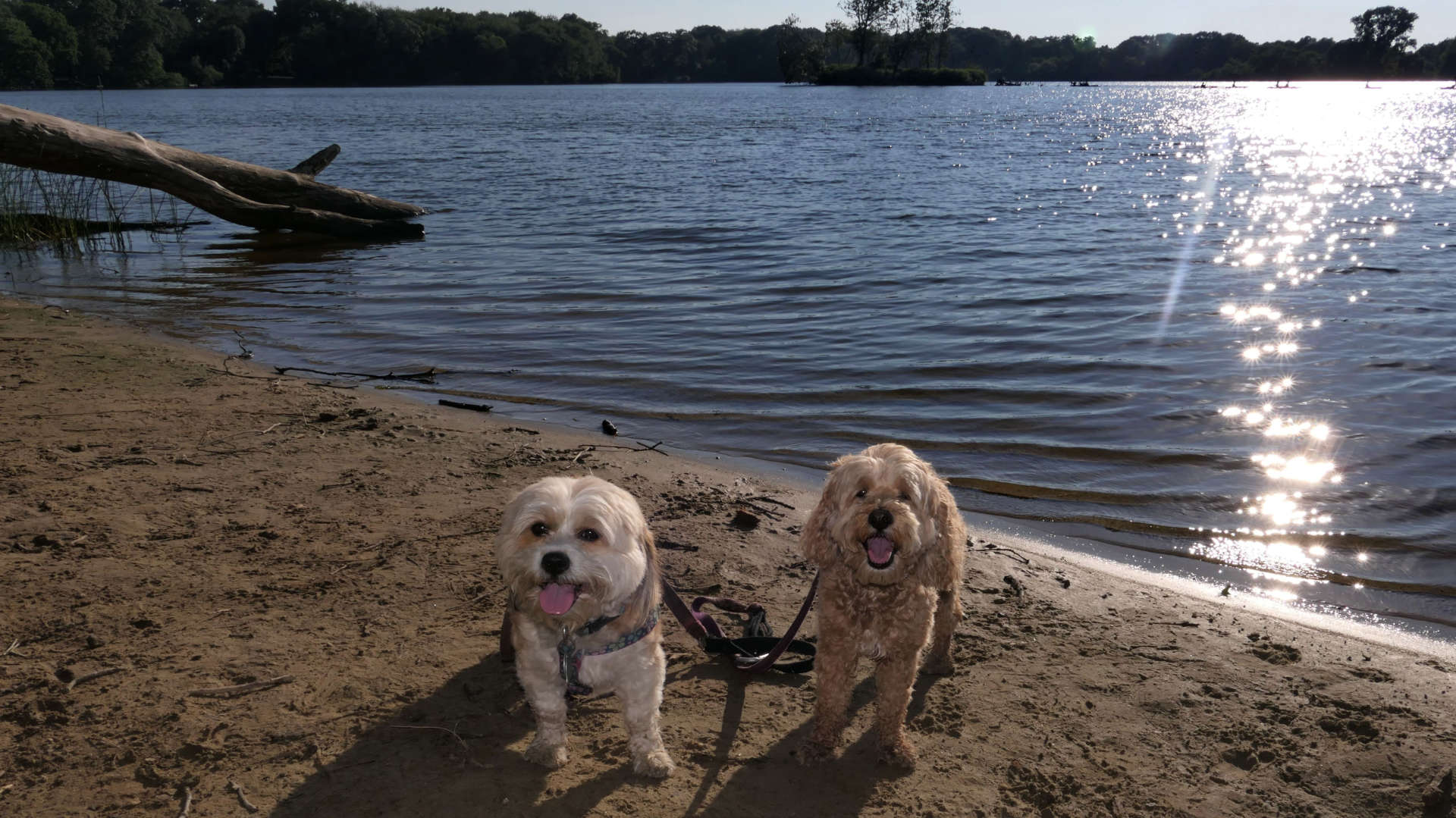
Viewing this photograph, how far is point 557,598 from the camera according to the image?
12.3ft

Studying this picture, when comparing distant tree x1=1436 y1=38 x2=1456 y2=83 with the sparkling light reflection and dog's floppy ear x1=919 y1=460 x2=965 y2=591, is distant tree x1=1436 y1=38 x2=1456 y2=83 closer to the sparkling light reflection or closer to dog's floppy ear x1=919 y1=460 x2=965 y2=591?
the sparkling light reflection

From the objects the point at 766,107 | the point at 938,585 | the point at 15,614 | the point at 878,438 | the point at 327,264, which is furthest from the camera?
the point at 766,107

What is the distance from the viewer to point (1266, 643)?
5.35 meters

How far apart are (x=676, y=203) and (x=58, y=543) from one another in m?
23.7

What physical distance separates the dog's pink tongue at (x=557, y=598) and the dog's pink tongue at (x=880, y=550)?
52.3 inches

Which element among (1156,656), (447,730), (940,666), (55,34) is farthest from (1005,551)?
(55,34)

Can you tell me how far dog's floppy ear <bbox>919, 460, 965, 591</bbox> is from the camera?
14.3 ft

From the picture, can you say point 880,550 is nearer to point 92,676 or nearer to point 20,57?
point 92,676

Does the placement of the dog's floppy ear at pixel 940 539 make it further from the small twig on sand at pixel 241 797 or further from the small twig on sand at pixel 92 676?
the small twig on sand at pixel 92 676

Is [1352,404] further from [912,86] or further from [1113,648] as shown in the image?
[912,86]

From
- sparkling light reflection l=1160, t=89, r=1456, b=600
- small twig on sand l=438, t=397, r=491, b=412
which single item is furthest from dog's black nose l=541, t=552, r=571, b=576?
small twig on sand l=438, t=397, r=491, b=412

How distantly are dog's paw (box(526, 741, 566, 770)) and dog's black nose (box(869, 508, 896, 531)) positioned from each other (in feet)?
5.45

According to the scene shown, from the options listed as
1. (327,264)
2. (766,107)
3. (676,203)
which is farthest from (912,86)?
(327,264)

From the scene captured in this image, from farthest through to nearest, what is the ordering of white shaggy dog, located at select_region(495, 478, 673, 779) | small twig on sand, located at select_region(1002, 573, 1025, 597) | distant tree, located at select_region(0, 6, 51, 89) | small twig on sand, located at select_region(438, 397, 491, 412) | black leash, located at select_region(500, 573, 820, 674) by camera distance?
distant tree, located at select_region(0, 6, 51, 89)
small twig on sand, located at select_region(438, 397, 491, 412)
small twig on sand, located at select_region(1002, 573, 1025, 597)
black leash, located at select_region(500, 573, 820, 674)
white shaggy dog, located at select_region(495, 478, 673, 779)
